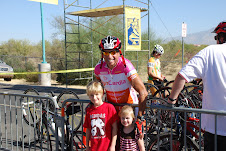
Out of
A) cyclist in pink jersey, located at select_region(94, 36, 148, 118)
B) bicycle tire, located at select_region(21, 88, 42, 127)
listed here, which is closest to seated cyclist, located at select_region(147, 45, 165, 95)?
bicycle tire, located at select_region(21, 88, 42, 127)

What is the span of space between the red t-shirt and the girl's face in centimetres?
11

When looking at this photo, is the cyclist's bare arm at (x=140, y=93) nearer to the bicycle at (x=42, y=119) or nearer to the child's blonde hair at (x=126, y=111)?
the child's blonde hair at (x=126, y=111)

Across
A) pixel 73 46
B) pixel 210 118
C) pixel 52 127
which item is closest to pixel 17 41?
pixel 73 46

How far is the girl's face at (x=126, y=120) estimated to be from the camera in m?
3.29

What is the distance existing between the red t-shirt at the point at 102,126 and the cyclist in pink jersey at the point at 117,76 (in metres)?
0.30

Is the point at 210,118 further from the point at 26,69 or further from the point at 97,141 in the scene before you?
the point at 26,69

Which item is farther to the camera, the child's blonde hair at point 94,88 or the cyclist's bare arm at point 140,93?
the child's blonde hair at point 94,88

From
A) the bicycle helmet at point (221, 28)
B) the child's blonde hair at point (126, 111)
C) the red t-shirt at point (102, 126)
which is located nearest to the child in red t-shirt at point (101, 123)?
the red t-shirt at point (102, 126)

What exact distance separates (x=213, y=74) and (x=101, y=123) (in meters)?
1.45

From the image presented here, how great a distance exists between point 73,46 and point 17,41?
24.0 meters

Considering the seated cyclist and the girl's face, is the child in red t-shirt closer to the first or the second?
the girl's face

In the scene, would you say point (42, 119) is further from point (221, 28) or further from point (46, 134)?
point (221, 28)

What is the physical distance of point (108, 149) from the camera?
11.1 feet

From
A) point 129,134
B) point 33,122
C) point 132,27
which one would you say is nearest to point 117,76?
point 129,134
